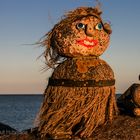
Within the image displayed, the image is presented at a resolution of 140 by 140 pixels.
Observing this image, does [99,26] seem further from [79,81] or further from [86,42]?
[79,81]

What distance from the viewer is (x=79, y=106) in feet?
42.9

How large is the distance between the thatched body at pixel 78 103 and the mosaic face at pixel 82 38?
247 mm

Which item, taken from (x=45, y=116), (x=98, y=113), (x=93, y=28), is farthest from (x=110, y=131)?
(x=93, y=28)

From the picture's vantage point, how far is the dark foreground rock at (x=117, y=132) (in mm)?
12578

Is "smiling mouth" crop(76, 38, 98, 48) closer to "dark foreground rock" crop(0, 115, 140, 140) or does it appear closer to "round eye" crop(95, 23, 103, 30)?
"round eye" crop(95, 23, 103, 30)

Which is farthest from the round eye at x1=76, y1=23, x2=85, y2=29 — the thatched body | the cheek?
the thatched body

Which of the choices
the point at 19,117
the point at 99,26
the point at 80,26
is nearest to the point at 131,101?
the point at 99,26

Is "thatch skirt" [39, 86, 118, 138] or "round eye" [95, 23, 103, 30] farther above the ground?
"round eye" [95, 23, 103, 30]

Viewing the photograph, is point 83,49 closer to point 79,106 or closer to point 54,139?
point 79,106

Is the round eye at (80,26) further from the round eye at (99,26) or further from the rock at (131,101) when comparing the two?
the rock at (131,101)

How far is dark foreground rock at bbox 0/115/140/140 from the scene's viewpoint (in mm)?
12578

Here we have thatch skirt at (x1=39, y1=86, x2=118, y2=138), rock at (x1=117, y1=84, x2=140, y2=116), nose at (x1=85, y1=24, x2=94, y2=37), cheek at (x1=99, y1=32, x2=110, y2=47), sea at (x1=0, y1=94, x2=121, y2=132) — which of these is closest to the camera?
thatch skirt at (x1=39, y1=86, x2=118, y2=138)

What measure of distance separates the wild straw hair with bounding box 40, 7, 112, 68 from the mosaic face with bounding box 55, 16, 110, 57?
9cm

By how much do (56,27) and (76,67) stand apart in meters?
1.17
